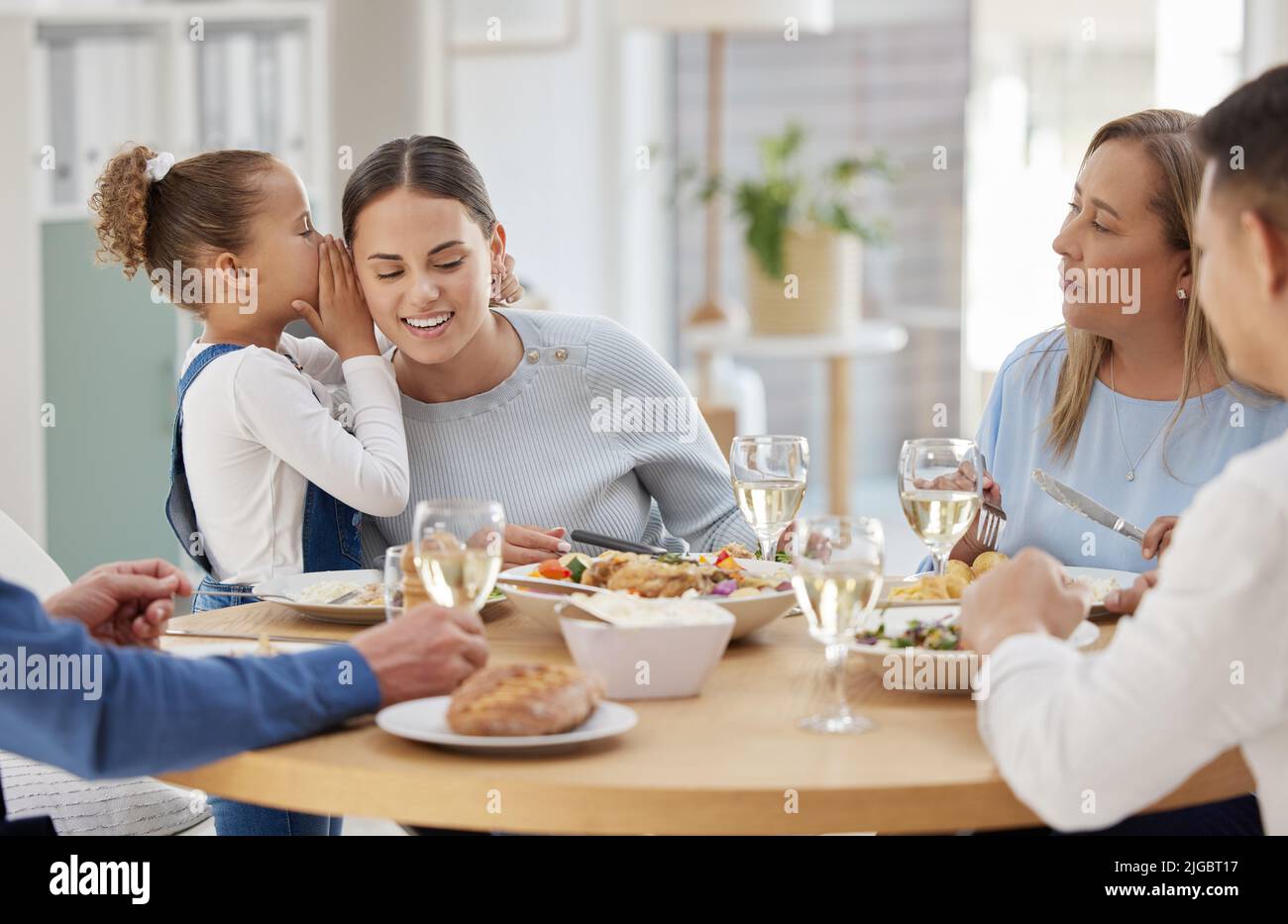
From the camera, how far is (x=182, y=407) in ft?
6.21

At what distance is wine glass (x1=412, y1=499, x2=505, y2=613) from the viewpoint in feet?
4.28

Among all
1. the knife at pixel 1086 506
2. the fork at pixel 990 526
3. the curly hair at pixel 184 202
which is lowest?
the fork at pixel 990 526

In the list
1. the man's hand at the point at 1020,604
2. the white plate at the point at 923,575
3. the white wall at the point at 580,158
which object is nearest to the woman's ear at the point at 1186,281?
the white plate at the point at 923,575

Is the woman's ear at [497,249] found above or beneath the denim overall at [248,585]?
above

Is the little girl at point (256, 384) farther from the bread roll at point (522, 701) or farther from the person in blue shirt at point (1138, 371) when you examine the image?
the person in blue shirt at point (1138, 371)

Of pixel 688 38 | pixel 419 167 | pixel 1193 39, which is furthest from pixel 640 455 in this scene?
pixel 688 38

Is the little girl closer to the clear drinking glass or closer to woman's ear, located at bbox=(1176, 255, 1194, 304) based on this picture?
the clear drinking glass

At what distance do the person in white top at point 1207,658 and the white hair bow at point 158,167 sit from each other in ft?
4.62

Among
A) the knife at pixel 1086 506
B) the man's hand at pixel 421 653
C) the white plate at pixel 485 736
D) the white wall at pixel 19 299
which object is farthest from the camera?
the white wall at pixel 19 299

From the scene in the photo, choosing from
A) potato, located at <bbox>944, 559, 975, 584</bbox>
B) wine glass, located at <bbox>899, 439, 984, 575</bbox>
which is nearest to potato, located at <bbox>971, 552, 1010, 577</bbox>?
potato, located at <bbox>944, 559, 975, 584</bbox>

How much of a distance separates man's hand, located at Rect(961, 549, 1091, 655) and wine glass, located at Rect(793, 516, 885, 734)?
0.30 ft

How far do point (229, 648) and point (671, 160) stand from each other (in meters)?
5.46

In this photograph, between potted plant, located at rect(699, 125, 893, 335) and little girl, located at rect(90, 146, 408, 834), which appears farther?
potted plant, located at rect(699, 125, 893, 335)

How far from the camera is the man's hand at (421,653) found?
47.8 inches
